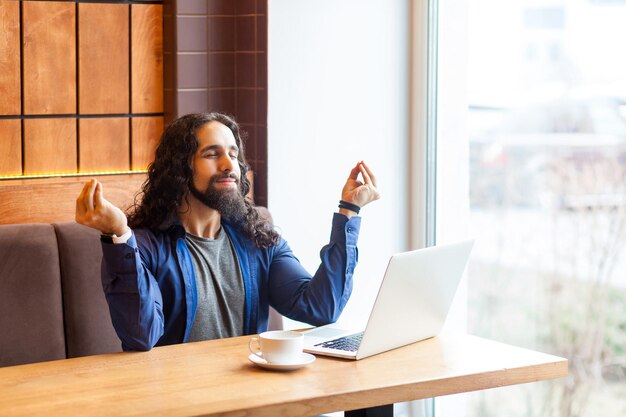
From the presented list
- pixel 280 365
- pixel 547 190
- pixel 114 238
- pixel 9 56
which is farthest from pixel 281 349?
Answer: pixel 9 56

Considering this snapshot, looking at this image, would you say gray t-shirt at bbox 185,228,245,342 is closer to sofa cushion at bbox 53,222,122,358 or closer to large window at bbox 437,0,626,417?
sofa cushion at bbox 53,222,122,358

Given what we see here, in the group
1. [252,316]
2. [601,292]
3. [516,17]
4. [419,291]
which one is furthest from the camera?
Result: [516,17]

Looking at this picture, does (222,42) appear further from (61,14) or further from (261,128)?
(61,14)

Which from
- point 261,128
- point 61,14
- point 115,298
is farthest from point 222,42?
point 115,298

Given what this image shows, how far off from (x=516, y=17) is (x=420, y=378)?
1709mm

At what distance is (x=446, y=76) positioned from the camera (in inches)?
144

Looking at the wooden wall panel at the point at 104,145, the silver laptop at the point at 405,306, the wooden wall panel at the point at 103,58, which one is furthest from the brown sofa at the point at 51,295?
the silver laptop at the point at 405,306

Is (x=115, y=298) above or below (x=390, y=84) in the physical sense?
below

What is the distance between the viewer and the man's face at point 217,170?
2.54m

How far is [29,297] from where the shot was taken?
273cm

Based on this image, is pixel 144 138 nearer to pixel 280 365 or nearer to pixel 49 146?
pixel 49 146

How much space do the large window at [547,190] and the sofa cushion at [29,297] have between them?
1.54 metres

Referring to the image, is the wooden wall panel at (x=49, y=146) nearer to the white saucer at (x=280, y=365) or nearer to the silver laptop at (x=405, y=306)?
the silver laptop at (x=405, y=306)

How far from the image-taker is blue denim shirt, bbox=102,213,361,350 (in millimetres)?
2244
